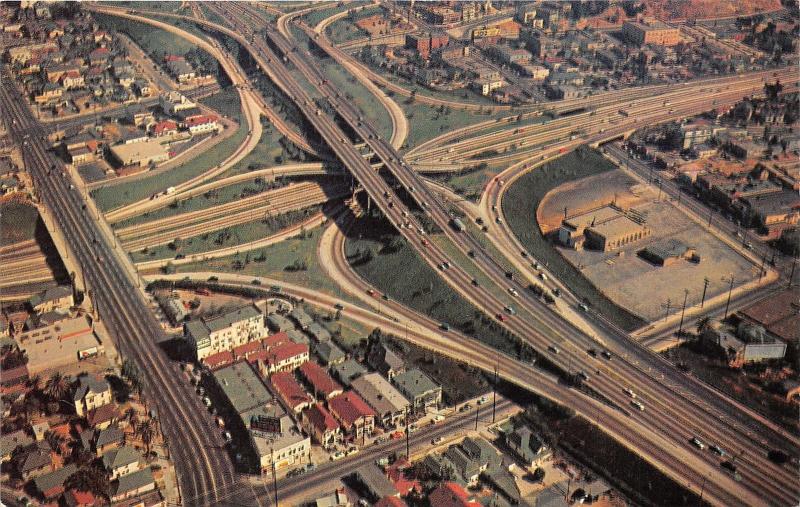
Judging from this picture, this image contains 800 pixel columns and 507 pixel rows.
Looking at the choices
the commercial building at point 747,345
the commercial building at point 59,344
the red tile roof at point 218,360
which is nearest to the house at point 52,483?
the commercial building at point 59,344

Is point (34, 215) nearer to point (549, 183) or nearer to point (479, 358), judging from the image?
point (479, 358)

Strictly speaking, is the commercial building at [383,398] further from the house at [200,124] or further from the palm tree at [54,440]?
the house at [200,124]

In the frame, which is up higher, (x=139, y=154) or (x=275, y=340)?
(x=139, y=154)

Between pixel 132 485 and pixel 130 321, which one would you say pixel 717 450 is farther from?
pixel 130 321

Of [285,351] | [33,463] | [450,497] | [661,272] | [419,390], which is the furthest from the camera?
[661,272]

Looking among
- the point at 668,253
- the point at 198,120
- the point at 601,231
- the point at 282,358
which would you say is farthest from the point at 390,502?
the point at 198,120

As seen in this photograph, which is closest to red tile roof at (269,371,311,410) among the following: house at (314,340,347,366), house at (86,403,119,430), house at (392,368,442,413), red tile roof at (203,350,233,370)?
house at (314,340,347,366)
